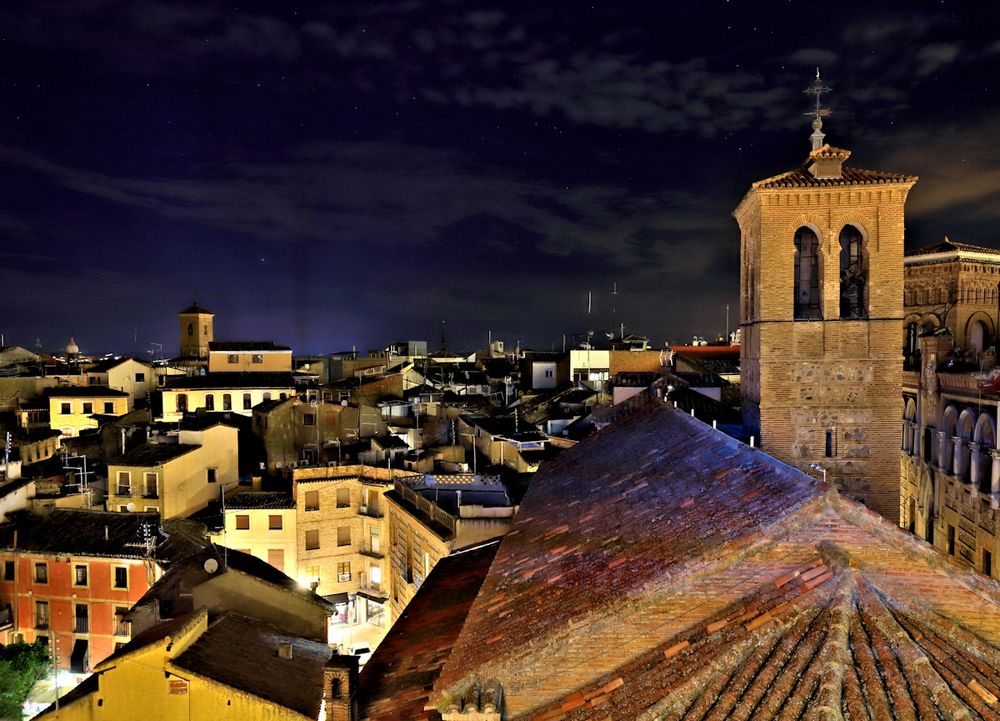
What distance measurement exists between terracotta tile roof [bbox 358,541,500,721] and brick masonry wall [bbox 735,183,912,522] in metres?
8.71

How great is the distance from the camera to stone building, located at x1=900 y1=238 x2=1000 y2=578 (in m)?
22.7

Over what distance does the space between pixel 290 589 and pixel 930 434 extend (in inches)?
1002

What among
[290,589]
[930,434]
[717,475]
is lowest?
[290,589]

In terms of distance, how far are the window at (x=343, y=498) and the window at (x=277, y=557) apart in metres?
2.93

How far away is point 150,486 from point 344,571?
9.62 metres

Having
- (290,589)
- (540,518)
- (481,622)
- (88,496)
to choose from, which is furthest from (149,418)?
(481,622)

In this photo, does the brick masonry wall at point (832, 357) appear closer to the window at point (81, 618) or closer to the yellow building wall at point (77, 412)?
the window at point (81, 618)

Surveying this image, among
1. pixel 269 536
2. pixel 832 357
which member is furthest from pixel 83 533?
pixel 832 357

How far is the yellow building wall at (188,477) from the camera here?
29125 mm

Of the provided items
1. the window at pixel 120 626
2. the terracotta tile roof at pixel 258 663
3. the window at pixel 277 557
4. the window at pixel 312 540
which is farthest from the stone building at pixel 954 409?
the window at pixel 120 626

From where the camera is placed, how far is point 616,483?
11.7 meters

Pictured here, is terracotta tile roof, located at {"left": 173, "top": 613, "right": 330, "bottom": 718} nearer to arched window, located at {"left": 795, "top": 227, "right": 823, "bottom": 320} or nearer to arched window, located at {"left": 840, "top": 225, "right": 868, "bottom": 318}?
arched window, located at {"left": 795, "top": 227, "right": 823, "bottom": 320}

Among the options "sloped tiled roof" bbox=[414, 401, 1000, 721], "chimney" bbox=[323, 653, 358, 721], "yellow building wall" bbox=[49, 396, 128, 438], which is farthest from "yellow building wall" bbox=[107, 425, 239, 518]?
"sloped tiled roof" bbox=[414, 401, 1000, 721]

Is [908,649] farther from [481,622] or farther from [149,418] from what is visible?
[149,418]
